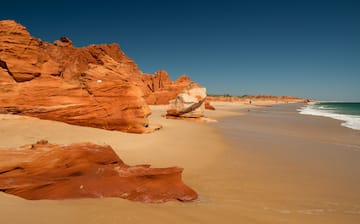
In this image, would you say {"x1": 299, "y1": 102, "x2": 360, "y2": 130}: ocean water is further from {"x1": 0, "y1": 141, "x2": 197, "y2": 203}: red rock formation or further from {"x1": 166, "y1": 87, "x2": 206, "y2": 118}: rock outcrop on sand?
{"x1": 0, "y1": 141, "x2": 197, "y2": 203}: red rock formation

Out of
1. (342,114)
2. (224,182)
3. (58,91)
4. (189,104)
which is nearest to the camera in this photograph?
(224,182)

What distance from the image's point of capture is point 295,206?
4871mm

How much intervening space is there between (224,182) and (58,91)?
847 cm

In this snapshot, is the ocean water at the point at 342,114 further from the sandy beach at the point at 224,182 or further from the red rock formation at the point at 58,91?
the red rock formation at the point at 58,91

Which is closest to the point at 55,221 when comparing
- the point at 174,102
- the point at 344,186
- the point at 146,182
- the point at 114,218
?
the point at 114,218

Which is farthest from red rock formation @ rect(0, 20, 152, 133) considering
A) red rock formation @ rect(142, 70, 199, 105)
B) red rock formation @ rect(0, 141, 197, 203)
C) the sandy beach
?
red rock formation @ rect(142, 70, 199, 105)

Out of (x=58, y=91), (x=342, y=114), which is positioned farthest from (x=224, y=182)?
(x=342, y=114)

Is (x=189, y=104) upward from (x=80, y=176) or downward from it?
upward

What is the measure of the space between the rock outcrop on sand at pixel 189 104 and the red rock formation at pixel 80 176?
1895 cm

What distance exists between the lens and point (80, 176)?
15.1 ft

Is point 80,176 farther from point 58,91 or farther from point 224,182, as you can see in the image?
point 58,91

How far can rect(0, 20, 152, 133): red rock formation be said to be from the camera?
1030 cm

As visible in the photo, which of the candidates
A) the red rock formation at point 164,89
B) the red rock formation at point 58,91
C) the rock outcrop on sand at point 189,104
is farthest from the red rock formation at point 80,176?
the red rock formation at point 164,89

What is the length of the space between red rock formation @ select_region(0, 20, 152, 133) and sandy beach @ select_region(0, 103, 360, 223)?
0.73 m
